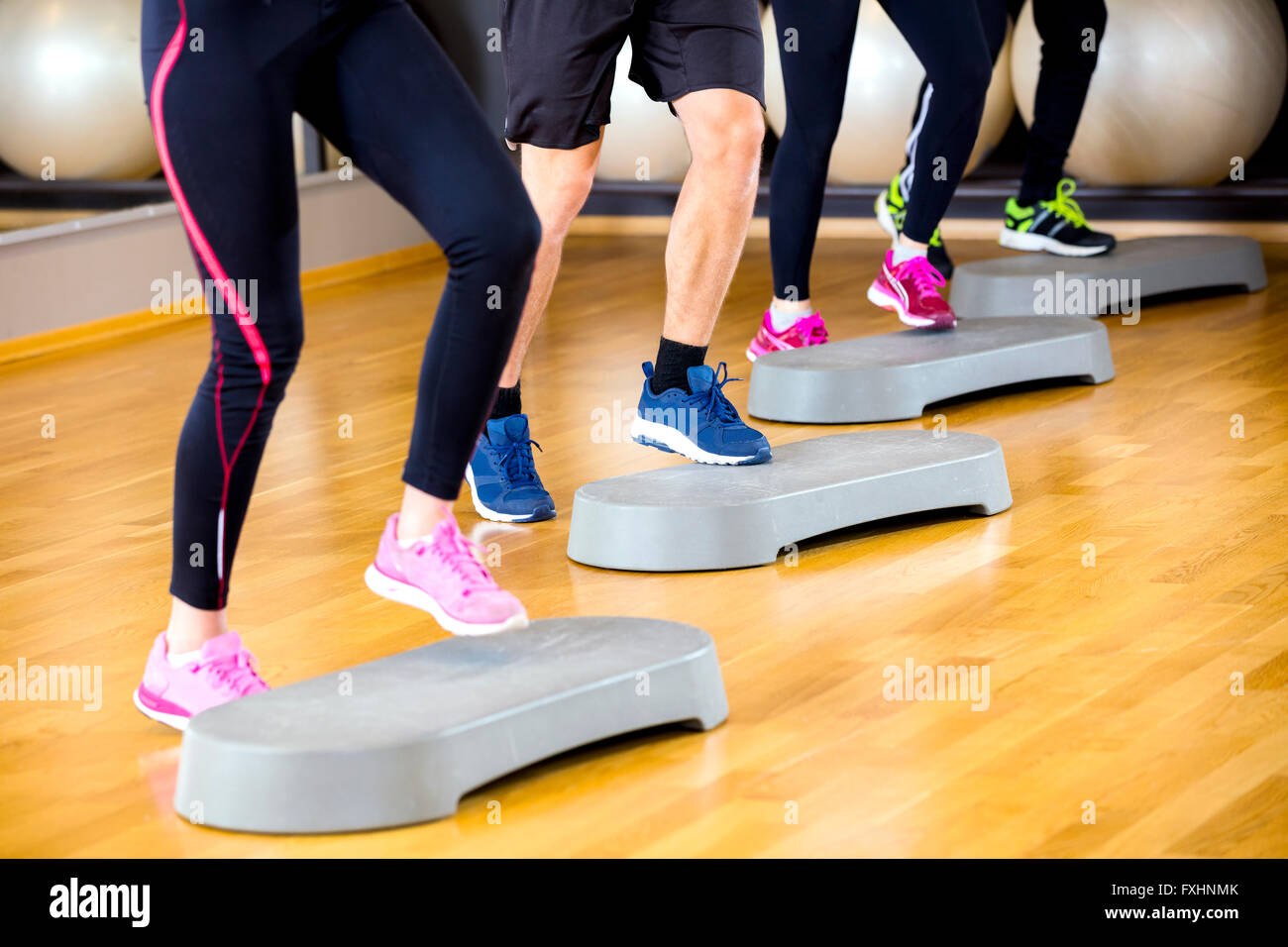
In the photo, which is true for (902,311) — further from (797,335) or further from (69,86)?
(69,86)

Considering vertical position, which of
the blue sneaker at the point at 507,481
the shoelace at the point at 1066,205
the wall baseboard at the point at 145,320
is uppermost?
the shoelace at the point at 1066,205

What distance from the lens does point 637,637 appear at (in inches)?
79.1

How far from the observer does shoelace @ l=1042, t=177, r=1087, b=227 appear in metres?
4.52

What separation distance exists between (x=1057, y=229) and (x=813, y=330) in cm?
106

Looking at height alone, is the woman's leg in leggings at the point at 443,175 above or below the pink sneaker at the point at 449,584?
above

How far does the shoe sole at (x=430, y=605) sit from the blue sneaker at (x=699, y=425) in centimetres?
90

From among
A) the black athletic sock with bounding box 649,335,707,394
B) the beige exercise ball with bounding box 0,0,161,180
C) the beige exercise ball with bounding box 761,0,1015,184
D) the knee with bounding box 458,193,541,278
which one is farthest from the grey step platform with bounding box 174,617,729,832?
the beige exercise ball with bounding box 761,0,1015,184

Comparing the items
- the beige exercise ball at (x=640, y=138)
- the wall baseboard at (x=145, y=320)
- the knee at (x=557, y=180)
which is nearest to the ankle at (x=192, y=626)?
the knee at (x=557, y=180)

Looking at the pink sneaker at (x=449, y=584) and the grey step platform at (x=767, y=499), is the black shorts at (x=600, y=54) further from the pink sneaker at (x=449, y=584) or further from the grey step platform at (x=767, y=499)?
the pink sneaker at (x=449, y=584)

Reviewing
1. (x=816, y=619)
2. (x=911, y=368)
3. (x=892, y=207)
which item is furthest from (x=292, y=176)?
(x=892, y=207)

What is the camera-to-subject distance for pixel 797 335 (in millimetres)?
3770

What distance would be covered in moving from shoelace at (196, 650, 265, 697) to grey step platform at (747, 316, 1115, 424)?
1.59m

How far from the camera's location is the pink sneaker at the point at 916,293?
11.8 feet
